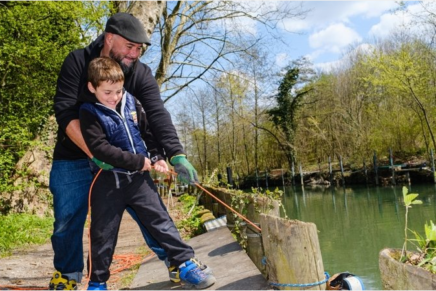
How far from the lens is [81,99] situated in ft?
9.71

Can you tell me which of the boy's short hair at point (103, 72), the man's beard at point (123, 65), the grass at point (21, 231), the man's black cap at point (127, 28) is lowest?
the grass at point (21, 231)

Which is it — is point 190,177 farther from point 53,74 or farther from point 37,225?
point 53,74

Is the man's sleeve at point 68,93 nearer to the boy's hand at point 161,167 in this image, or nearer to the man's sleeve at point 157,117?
the man's sleeve at point 157,117

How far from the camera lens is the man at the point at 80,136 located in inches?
119

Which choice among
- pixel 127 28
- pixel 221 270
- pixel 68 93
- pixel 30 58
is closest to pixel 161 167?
pixel 68 93

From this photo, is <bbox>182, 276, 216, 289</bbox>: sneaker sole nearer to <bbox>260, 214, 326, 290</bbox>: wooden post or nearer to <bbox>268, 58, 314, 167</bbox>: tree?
<bbox>260, 214, 326, 290</bbox>: wooden post

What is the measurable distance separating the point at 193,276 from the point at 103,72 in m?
1.41

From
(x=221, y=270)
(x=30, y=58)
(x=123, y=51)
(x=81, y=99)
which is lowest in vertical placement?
(x=221, y=270)

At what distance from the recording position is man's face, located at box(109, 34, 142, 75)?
9.94 ft

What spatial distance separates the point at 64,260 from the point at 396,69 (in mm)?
28990

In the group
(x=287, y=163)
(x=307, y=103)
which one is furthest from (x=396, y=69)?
(x=287, y=163)

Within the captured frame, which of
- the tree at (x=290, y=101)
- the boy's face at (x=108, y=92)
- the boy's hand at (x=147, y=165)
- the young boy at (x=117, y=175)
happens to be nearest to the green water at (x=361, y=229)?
the young boy at (x=117, y=175)

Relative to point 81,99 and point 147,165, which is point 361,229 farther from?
point 81,99

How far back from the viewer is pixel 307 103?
1644 inches
